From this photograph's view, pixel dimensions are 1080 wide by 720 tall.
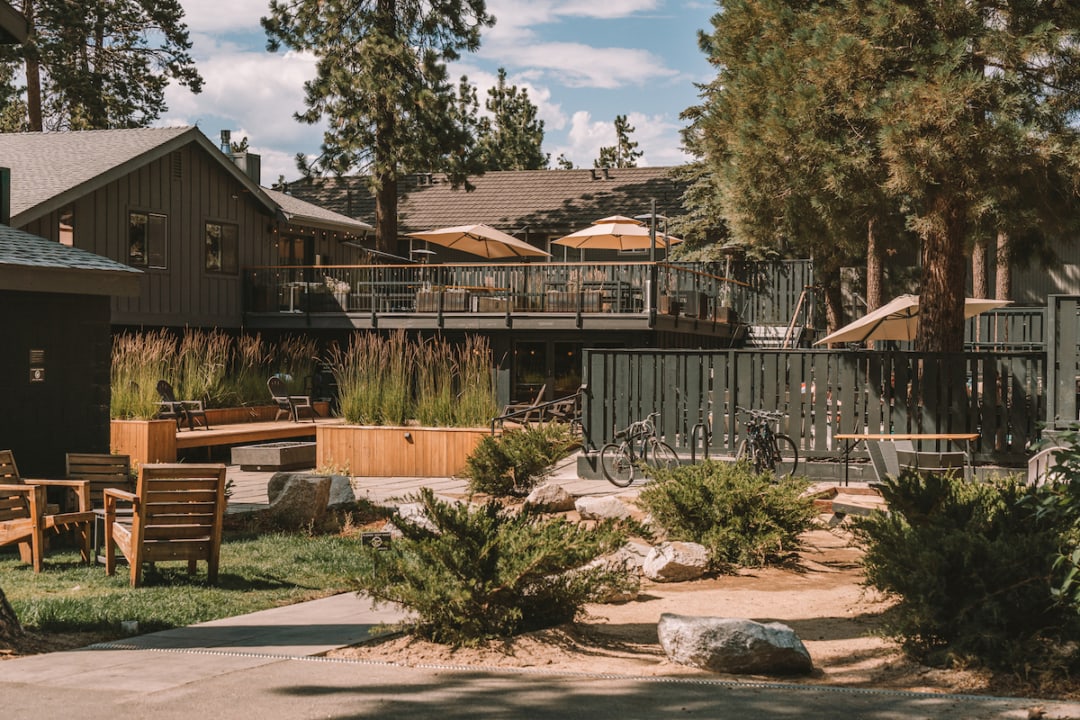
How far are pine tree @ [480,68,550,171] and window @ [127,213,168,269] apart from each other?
34.4 m

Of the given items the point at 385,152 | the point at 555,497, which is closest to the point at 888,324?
the point at 555,497

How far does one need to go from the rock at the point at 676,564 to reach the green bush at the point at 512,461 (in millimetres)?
3855

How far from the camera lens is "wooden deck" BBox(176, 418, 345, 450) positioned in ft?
59.1

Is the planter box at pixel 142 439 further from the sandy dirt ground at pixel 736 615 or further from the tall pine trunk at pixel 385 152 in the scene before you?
the tall pine trunk at pixel 385 152

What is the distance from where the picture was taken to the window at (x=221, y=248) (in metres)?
27.1

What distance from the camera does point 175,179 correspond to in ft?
85.6

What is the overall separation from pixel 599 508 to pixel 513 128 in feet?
167

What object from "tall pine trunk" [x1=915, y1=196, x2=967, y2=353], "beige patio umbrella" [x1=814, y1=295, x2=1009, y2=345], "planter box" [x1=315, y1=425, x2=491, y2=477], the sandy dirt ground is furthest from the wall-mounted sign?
"tall pine trunk" [x1=915, y1=196, x2=967, y2=353]

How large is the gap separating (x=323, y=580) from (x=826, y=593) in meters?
3.58

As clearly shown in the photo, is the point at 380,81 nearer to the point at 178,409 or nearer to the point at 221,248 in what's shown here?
the point at 221,248

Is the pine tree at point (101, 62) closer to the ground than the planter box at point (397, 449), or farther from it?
farther from it

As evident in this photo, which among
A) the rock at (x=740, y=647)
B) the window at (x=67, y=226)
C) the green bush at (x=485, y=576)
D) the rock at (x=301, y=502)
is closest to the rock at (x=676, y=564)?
the green bush at (x=485, y=576)

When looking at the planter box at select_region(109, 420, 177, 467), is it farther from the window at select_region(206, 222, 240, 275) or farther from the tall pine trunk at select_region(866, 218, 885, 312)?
the tall pine trunk at select_region(866, 218, 885, 312)

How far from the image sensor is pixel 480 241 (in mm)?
26891
